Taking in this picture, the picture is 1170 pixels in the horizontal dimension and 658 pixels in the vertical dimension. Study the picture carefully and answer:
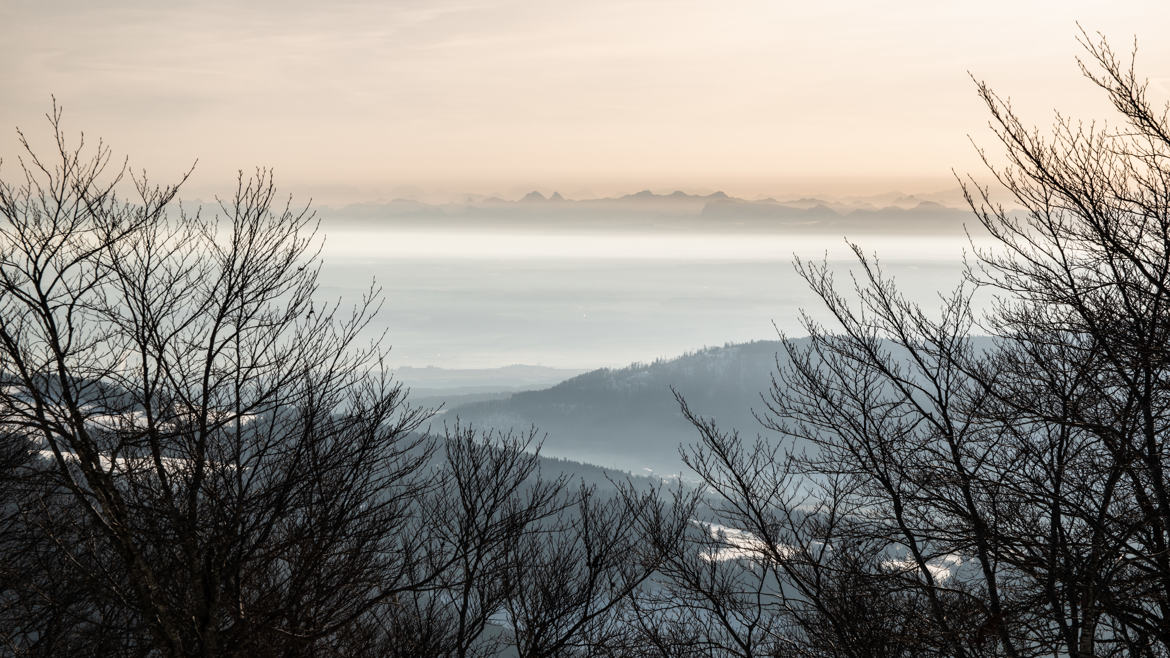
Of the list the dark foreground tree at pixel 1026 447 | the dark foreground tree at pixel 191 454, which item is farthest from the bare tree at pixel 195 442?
the dark foreground tree at pixel 1026 447

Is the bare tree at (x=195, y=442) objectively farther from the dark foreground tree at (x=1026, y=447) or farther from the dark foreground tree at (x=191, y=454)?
the dark foreground tree at (x=1026, y=447)

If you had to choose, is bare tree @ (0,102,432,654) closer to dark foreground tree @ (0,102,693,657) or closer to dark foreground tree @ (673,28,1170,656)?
dark foreground tree @ (0,102,693,657)

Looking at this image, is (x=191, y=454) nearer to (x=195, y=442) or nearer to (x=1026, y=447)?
(x=195, y=442)

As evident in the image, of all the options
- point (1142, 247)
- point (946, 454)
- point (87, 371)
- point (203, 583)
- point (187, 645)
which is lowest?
point (187, 645)

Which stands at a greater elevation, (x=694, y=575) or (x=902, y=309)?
(x=902, y=309)

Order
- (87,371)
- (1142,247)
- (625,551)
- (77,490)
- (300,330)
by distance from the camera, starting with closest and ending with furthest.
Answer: (77,490) → (1142,247) → (87,371) → (300,330) → (625,551)

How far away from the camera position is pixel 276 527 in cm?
1312

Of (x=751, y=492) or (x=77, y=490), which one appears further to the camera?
(x=751, y=492)

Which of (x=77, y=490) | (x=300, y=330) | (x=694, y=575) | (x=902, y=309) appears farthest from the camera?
(x=694, y=575)

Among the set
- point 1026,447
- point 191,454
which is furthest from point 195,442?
point 1026,447

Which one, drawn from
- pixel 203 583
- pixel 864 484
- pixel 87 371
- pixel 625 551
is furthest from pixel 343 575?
pixel 864 484

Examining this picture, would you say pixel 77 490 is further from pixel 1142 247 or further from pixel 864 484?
pixel 1142 247

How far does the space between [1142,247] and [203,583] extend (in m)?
11.0

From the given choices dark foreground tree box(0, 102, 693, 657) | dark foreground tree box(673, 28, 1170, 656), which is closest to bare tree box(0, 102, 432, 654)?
dark foreground tree box(0, 102, 693, 657)
